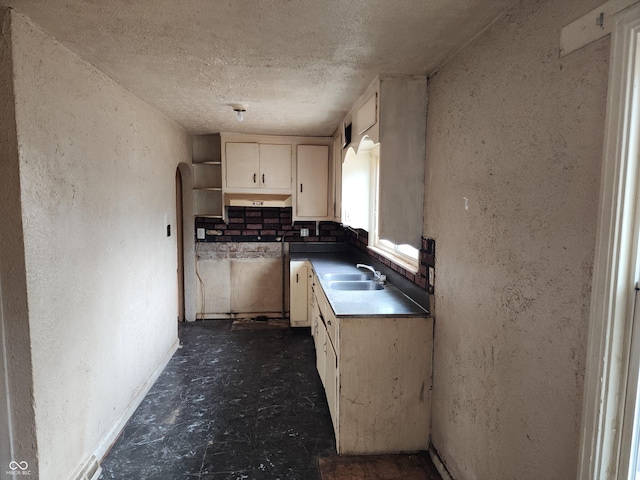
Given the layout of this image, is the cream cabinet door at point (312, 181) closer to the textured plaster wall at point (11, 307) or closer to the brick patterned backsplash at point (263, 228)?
the brick patterned backsplash at point (263, 228)

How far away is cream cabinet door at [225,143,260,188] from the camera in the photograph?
4203mm

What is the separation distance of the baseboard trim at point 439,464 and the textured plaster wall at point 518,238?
0.06 metres

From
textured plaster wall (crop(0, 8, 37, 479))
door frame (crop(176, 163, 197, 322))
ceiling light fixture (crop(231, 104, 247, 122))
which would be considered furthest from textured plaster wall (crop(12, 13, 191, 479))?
door frame (crop(176, 163, 197, 322))

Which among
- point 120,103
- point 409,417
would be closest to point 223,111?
point 120,103

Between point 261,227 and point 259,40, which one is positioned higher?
point 259,40

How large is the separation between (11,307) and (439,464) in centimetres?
225

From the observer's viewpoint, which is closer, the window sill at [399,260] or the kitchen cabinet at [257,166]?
the window sill at [399,260]

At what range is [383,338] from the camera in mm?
2164

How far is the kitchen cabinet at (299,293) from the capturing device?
4152mm

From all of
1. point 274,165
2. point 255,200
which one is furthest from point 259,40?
point 255,200

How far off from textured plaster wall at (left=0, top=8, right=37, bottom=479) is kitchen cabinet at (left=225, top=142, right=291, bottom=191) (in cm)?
274

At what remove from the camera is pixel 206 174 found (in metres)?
4.49

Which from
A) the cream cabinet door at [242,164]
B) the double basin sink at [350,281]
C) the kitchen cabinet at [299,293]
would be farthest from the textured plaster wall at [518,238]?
the cream cabinet door at [242,164]

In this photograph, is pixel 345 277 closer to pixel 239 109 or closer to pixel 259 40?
pixel 239 109
